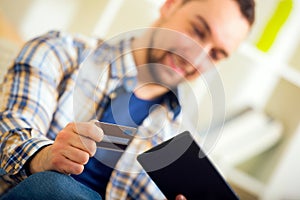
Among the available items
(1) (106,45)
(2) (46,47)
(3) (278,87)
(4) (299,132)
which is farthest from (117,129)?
(3) (278,87)

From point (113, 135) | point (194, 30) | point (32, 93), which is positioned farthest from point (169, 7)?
point (113, 135)

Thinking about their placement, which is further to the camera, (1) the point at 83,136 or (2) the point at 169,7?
(2) the point at 169,7

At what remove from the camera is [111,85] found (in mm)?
792

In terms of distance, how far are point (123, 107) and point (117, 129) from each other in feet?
0.89

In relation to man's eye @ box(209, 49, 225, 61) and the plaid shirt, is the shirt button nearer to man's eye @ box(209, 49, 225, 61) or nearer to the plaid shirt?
the plaid shirt

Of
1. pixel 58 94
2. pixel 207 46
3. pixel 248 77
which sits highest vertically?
pixel 207 46

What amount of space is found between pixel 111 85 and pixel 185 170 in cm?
29

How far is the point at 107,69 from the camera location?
76 centimetres

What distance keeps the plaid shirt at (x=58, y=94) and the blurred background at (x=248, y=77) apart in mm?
→ 408

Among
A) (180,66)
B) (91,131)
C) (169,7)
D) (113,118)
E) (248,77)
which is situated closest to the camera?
(91,131)

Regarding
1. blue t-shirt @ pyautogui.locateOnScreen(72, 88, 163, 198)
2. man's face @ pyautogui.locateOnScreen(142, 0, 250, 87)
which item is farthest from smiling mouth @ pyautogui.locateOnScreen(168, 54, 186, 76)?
blue t-shirt @ pyautogui.locateOnScreen(72, 88, 163, 198)

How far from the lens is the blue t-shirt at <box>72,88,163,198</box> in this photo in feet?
2.31

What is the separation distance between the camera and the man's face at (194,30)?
2.48ft

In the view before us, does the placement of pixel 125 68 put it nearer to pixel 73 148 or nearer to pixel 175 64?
pixel 175 64
